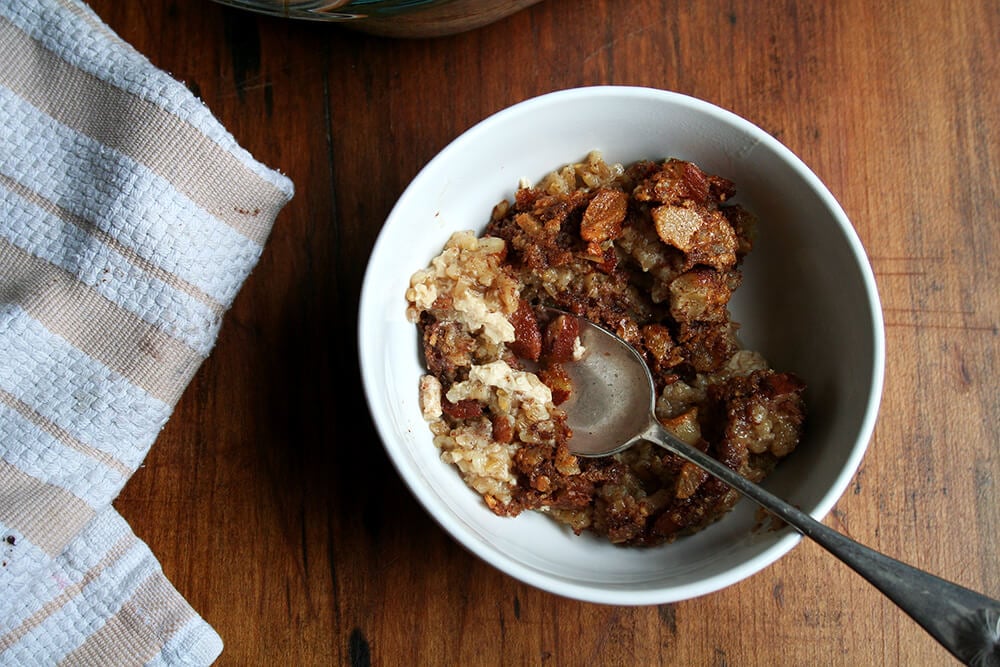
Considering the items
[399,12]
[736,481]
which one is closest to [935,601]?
[736,481]

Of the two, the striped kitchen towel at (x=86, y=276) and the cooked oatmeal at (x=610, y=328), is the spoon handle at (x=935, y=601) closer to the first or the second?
the cooked oatmeal at (x=610, y=328)

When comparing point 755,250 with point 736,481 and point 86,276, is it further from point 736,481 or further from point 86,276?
point 86,276

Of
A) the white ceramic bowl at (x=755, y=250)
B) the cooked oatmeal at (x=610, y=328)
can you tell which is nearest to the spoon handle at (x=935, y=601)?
the white ceramic bowl at (x=755, y=250)

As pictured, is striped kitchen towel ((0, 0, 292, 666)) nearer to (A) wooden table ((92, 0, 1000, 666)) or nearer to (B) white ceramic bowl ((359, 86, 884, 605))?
(A) wooden table ((92, 0, 1000, 666))

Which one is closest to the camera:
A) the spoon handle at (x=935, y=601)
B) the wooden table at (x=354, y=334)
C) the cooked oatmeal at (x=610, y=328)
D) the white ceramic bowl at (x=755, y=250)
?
the spoon handle at (x=935, y=601)

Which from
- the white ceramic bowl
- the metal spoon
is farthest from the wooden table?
the metal spoon

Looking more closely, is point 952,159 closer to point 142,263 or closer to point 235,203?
point 235,203
